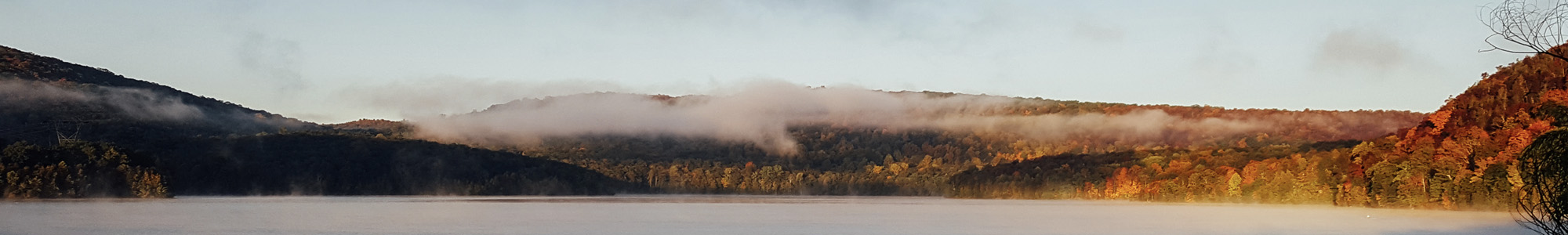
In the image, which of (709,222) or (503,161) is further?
(503,161)

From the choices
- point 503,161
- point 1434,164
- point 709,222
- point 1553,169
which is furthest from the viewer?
point 503,161

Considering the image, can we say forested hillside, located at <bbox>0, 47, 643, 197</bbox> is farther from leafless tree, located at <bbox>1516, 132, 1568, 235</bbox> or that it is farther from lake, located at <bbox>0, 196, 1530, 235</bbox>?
leafless tree, located at <bbox>1516, 132, 1568, 235</bbox>

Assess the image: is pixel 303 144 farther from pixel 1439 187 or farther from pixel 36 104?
pixel 1439 187

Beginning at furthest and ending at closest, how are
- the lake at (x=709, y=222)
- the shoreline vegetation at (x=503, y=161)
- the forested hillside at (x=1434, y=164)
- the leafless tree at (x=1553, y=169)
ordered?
the shoreline vegetation at (x=503, y=161) → the forested hillside at (x=1434, y=164) → the lake at (x=709, y=222) → the leafless tree at (x=1553, y=169)

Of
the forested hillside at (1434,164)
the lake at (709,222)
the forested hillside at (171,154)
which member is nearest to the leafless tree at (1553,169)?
the forested hillside at (1434,164)

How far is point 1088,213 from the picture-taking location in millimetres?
80688

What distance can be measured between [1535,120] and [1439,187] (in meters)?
9.52

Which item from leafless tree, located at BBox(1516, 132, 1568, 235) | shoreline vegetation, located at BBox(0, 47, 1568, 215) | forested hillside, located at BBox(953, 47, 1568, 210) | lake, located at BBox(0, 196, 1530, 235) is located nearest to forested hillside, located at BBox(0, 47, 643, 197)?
shoreline vegetation, located at BBox(0, 47, 1568, 215)

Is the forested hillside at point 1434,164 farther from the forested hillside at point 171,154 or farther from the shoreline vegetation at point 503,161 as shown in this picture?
the forested hillside at point 171,154

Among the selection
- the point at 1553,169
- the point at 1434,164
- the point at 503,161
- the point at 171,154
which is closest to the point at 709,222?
the point at 1553,169

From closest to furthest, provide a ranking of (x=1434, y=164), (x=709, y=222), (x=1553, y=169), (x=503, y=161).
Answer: (x=1553, y=169)
(x=709, y=222)
(x=1434, y=164)
(x=503, y=161)

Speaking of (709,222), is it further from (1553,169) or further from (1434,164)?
(1434,164)

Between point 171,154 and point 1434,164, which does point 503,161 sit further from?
point 1434,164

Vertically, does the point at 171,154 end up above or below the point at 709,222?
above
